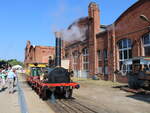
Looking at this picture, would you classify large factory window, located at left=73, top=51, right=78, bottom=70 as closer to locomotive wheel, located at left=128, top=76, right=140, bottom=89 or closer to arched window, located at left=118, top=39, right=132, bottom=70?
arched window, located at left=118, top=39, right=132, bottom=70

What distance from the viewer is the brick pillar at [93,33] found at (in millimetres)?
26125

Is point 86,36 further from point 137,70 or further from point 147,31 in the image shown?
point 137,70

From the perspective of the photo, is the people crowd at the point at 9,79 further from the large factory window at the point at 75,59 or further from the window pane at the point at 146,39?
the large factory window at the point at 75,59

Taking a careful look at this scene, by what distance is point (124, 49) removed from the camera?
20969 millimetres

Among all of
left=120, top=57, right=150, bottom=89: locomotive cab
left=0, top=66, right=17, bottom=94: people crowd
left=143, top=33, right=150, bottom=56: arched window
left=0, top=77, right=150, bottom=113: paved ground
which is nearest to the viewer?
left=0, top=77, right=150, bottom=113: paved ground

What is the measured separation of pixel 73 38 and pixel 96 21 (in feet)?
26.9

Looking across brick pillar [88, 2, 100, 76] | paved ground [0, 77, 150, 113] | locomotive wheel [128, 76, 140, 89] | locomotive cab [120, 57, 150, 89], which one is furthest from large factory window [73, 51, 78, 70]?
paved ground [0, 77, 150, 113]

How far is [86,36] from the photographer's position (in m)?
29.0

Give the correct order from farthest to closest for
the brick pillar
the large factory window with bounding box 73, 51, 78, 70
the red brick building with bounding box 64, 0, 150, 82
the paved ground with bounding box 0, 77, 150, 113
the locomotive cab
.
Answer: the large factory window with bounding box 73, 51, 78, 70 < the brick pillar < the red brick building with bounding box 64, 0, 150, 82 < the locomotive cab < the paved ground with bounding box 0, 77, 150, 113

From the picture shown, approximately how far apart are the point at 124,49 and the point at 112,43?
6.11 ft

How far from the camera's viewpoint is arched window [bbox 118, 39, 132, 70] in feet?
66.2

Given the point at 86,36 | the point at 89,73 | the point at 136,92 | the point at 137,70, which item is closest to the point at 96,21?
the point at 86,36

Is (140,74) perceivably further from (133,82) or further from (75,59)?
(75,59)

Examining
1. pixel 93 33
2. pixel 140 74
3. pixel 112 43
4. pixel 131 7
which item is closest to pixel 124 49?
pixel 112 43
